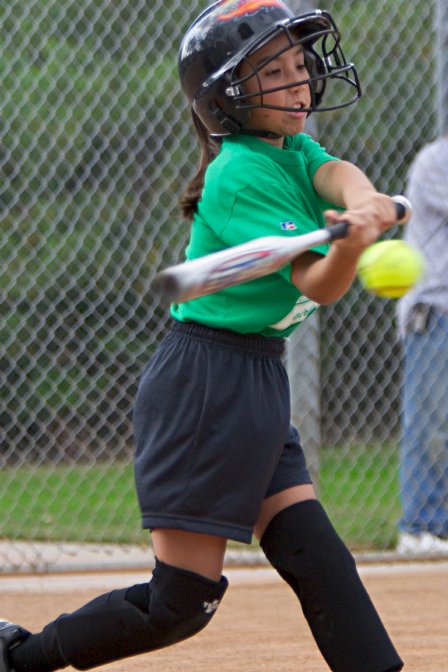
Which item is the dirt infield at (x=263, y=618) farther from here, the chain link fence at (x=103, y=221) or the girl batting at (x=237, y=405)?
the girl batting at (x=237, y=405)

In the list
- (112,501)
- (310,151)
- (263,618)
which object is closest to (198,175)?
(310,151)

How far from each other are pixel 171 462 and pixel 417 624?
1.82 m

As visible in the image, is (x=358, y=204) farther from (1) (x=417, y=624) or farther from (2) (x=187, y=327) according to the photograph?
(1) (x=417, y=624)

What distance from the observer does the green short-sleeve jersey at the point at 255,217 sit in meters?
2.77

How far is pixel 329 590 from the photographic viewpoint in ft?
9.56

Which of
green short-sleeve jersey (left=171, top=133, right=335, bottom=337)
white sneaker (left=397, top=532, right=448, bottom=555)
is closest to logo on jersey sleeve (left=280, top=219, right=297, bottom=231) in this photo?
green short-sleeve jersey (left=171, top=133, right=335, bottom=337)

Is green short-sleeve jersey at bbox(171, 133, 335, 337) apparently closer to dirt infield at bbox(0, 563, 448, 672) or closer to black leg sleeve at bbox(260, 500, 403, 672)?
black leg sleeve at bbox(260, 500, 403, 672)

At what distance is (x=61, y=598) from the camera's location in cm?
480

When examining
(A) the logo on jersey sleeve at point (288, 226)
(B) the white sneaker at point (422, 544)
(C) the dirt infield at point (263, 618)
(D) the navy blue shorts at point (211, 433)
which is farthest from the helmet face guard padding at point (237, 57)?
(B) the white sneaker at point (422, 544)

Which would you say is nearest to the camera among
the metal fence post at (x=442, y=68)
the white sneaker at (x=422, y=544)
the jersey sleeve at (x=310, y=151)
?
the jersey sleeve at (x=310, y=151)

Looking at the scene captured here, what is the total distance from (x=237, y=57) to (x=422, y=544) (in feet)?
10.4

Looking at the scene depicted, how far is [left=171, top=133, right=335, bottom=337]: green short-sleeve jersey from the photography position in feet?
9.07

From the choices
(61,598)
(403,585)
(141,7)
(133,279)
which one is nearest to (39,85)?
(141,7)

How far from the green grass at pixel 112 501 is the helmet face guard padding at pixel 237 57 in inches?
119
